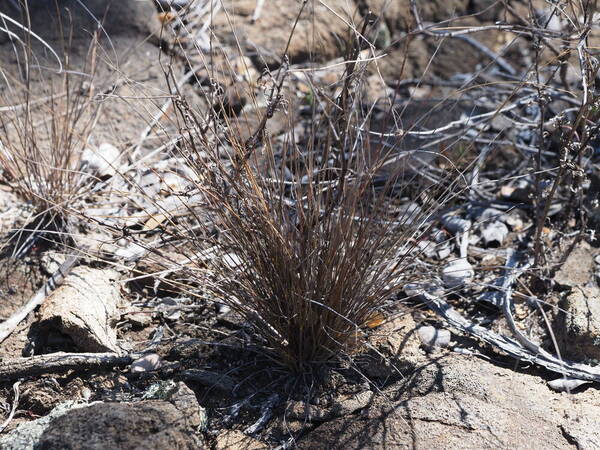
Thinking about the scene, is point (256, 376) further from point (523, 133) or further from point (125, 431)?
point (523, 133)

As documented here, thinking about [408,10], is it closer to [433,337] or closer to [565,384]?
[433,337]

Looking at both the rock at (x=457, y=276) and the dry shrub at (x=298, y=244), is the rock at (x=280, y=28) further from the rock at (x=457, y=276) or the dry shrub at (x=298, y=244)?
the dry shrub at (x=298, y=244)

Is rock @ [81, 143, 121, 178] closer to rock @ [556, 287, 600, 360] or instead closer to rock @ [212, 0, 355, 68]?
rock @ [212, 0, 355, 68]

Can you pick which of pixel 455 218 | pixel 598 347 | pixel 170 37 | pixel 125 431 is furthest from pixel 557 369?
pixel 170 37

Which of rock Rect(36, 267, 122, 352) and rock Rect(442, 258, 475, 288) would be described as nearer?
rock Rect(36, 267, 122, 352)

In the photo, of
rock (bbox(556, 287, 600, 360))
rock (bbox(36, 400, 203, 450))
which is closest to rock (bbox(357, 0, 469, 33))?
rock (bbox(556, 287, 600, 360))

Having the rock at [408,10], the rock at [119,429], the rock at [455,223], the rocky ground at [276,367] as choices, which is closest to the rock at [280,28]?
the rock at [408,10]
